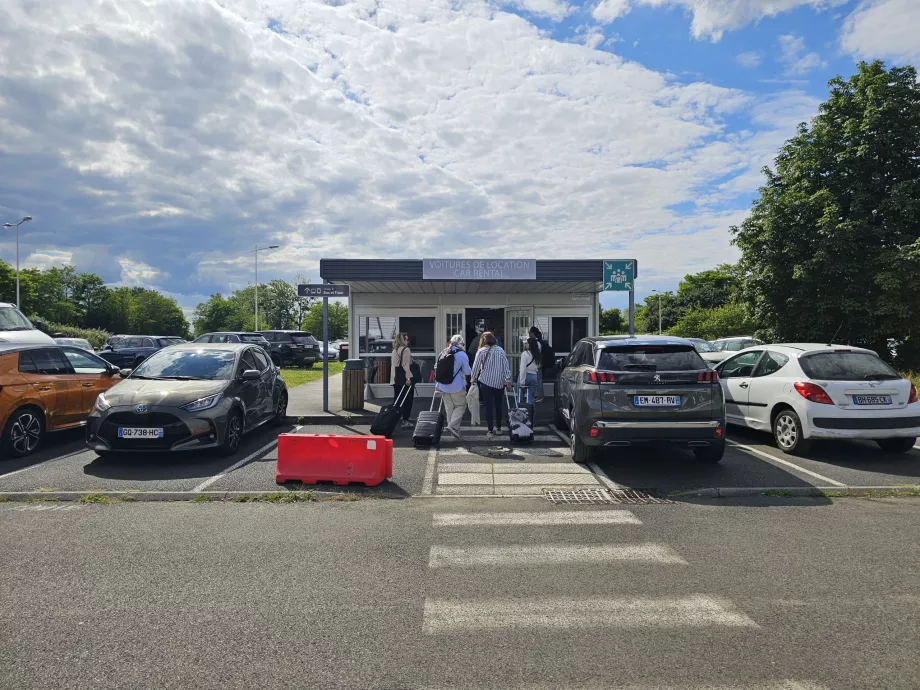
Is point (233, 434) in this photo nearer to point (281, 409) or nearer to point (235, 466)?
point (235, 466)

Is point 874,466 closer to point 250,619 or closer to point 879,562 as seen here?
point 879,562

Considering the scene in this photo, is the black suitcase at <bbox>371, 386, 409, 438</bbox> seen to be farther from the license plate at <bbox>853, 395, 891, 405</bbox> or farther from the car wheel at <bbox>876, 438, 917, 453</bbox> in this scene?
the car wheel at <bbox>876, 438, 917, 453</bbox>

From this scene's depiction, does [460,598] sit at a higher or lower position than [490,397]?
lower

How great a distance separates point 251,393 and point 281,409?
199 cm

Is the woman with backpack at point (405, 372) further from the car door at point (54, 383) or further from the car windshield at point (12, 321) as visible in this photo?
the car windshield at point (12, 321)

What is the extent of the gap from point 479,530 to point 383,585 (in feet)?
4.57

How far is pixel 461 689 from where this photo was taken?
278 cm

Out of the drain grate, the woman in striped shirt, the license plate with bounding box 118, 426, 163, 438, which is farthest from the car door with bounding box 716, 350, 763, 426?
the license plate with bounding box 118, 426, 163, 438

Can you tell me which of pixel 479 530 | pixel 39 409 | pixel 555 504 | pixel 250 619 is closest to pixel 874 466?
pixel 555 504

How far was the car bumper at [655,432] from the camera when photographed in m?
6.98

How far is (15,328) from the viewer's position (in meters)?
12.6

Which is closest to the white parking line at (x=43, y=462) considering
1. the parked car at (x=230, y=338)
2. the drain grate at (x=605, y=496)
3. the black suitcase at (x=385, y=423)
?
the black suitcase at (x=385, y=423)

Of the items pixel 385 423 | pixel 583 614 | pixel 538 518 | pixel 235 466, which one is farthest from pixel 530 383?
pixel 583 614

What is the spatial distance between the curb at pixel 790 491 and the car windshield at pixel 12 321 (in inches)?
521
